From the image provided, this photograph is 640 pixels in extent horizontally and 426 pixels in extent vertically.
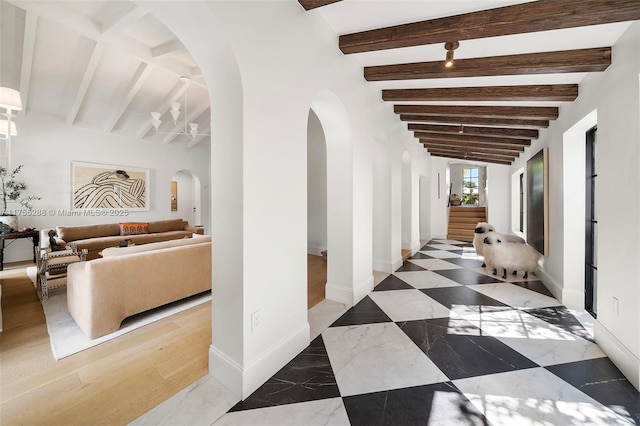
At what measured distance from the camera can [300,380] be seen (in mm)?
1616

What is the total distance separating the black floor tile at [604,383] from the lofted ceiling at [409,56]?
232 cm

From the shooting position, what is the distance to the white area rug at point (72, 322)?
2.01 m

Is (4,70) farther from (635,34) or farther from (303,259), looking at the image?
(635,34)

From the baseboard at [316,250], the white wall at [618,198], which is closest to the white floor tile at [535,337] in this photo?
the white wall at [618,198]

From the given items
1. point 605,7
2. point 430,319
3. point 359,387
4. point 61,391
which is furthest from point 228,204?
point 605,7

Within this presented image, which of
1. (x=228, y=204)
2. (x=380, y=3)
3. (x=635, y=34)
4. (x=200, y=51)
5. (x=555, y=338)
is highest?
(x=380, y=3)

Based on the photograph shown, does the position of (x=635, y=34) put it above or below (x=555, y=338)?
Answer: above

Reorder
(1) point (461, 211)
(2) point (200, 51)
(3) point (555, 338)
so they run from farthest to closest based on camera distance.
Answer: (1) point (461, 211) < (3) point (555, 338) < (2) point (200, 51)

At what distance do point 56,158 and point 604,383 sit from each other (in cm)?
899

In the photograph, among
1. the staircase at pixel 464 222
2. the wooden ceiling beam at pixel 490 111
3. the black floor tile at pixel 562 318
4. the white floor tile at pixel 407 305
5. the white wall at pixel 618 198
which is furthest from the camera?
the staircase at pixel 464 222

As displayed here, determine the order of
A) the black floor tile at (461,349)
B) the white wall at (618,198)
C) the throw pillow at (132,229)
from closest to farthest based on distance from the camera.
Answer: the white wall at (618,198) < the black floor tile at (461,349) < the throw pillow at (132,229)

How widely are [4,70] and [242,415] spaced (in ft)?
20.1

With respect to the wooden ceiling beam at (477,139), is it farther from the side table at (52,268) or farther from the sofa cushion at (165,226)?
the sofa cushion at (165,226)

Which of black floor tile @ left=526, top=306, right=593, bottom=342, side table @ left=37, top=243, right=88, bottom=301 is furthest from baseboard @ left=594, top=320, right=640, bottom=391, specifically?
side table @ left=37, top=243, right=88, bottom=301
